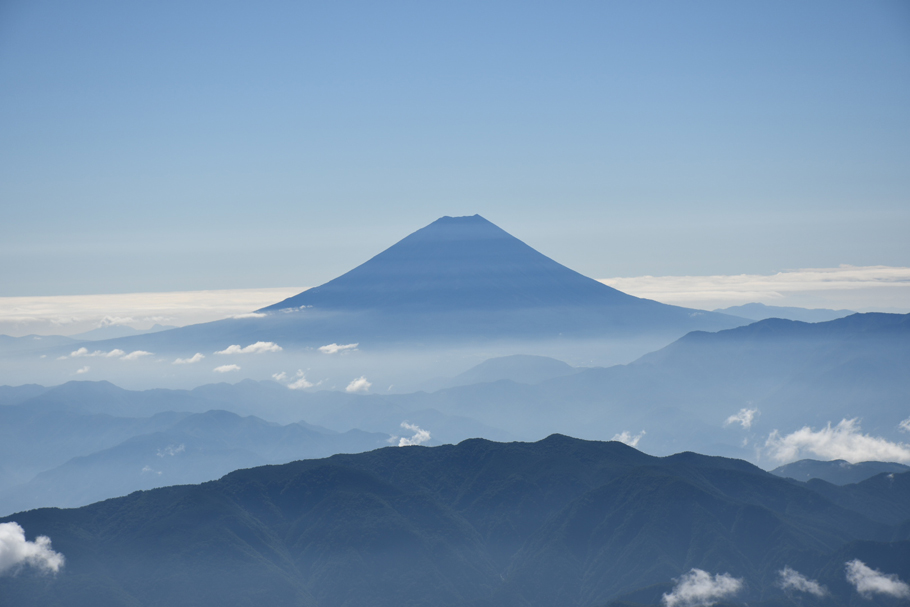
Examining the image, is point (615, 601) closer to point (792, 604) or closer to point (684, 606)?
point (684, 606)

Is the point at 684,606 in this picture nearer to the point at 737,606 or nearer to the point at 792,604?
the point at 737,606

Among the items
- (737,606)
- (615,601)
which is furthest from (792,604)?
(615,601)

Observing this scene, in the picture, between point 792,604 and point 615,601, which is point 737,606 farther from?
point 615,601

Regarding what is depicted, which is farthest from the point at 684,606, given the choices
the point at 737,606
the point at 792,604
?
the point at 792,604
